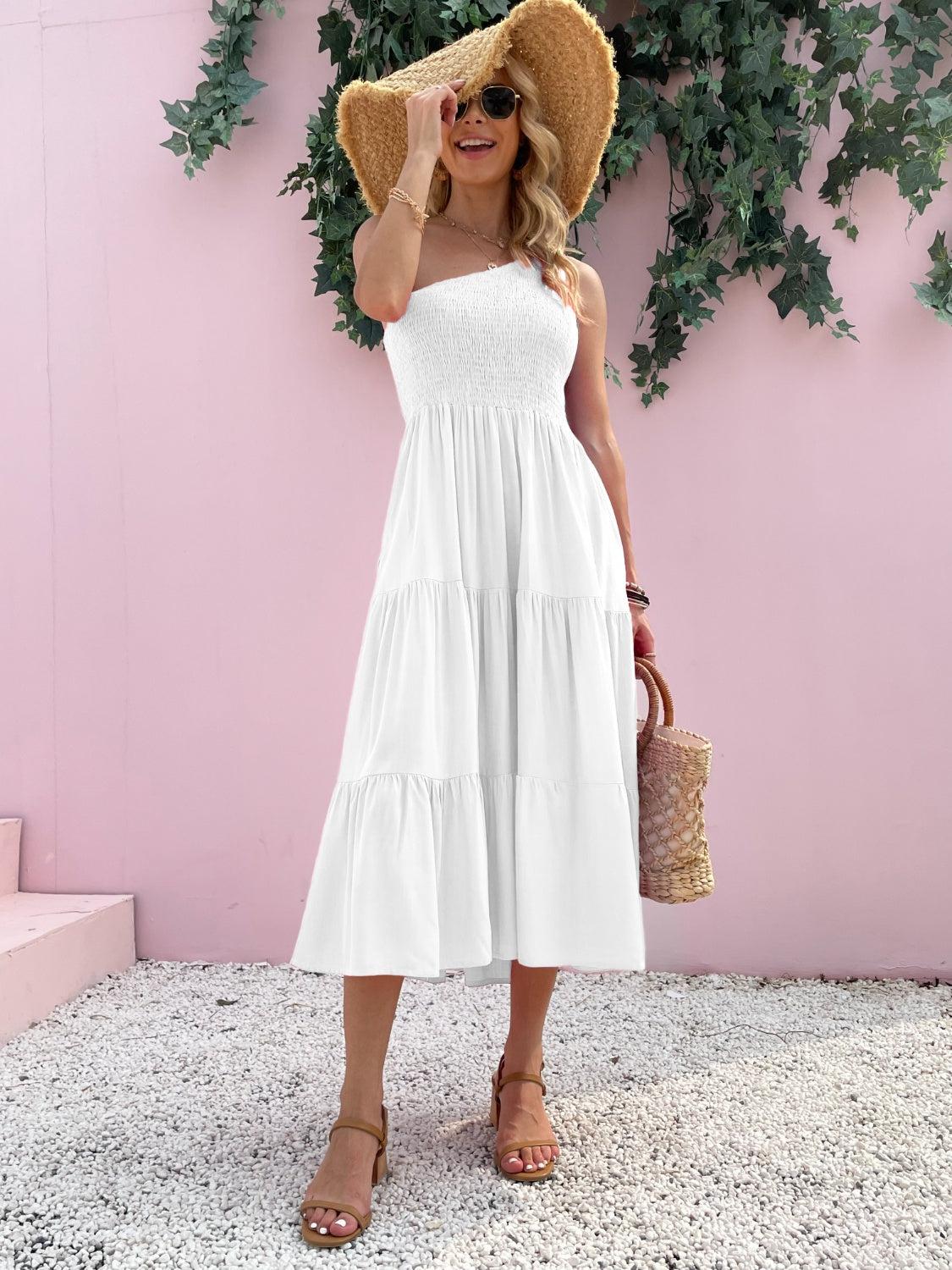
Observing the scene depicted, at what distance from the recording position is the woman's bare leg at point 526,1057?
155cm

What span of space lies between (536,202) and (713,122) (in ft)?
2.96

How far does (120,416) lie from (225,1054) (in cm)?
154

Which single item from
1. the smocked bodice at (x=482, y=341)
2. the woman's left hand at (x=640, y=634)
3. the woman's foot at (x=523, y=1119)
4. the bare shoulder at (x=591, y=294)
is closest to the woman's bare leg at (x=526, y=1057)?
the woman's foot at (x=523, y=1119)

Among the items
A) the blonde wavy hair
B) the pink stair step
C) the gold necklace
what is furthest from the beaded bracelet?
the pink stair step

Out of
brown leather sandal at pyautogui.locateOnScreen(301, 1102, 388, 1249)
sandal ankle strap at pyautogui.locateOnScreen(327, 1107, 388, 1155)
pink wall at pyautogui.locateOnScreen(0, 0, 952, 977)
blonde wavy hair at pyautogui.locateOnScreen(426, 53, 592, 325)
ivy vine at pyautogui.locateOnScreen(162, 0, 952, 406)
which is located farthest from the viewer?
pink wall at pyautogui.locateOnScreen(0, 0, 952, 977)

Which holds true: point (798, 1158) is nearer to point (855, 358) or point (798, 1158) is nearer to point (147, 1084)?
point (147, 1084)

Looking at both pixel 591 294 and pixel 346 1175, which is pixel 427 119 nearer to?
pixel 591 294

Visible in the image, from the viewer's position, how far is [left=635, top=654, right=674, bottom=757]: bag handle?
160 cm

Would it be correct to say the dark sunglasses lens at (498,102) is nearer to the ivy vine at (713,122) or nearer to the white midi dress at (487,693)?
the white midi dress at (487,693)

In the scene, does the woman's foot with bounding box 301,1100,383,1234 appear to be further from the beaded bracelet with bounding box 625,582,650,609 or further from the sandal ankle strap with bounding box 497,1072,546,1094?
the beaded bracelet with bounding box 625,582,650,609

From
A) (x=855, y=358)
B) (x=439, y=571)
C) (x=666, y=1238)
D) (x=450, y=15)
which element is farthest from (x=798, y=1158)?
(x=450, y=15)

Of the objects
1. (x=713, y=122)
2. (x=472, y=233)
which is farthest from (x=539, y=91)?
(x=713, y=122)

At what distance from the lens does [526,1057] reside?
5.29 feet

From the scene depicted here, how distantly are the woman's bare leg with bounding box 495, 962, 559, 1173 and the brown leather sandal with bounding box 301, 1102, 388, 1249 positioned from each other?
0.62 ft
